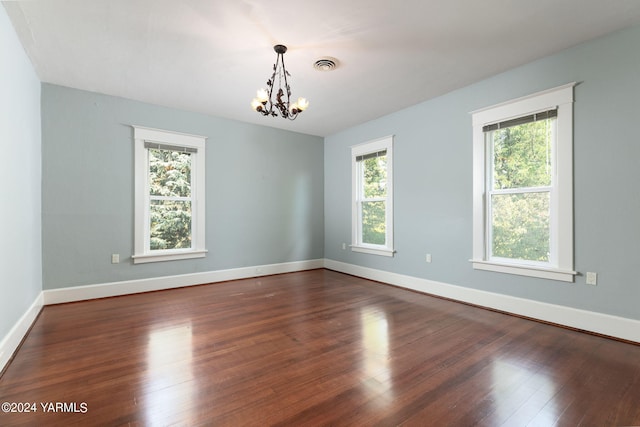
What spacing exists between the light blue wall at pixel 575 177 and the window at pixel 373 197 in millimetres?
161

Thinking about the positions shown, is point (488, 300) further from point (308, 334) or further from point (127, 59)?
point (127, 59)

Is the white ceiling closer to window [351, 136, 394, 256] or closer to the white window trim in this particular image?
the white window trim

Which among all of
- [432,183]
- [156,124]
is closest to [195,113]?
[156,124]

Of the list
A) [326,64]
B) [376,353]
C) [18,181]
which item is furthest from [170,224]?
[376,353]

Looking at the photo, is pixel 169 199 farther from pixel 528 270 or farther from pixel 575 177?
pixel 575 177

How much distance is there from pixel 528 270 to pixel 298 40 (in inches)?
131

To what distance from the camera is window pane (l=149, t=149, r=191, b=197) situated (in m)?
4.38

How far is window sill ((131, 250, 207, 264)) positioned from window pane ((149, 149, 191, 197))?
89 cm

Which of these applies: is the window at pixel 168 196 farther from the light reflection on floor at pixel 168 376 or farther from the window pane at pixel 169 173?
the light reflection on floor at pixel 168 376

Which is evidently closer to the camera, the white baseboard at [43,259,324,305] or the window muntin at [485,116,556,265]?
the window muntin at [485,116,556,265]

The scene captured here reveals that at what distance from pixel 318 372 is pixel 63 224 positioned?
3735 mm

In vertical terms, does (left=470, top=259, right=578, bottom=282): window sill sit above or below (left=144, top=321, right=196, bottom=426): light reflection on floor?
above

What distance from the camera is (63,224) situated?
371 centimetres

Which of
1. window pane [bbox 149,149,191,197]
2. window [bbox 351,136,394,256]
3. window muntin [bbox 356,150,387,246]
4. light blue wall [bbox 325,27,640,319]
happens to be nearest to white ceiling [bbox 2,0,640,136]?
light blue wall [bbox 325,27,640,319]
